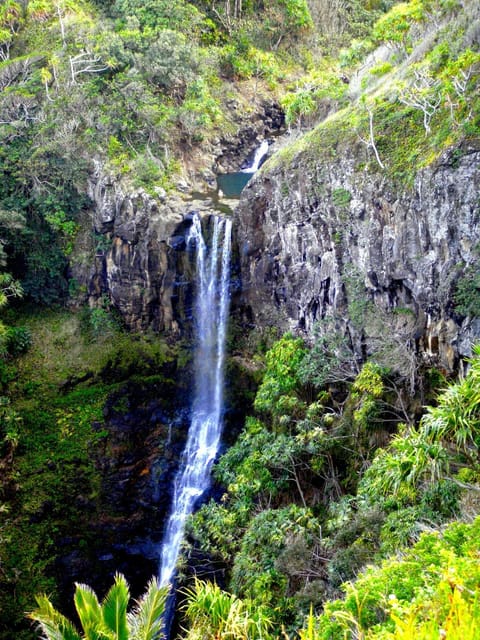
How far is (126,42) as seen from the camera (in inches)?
947

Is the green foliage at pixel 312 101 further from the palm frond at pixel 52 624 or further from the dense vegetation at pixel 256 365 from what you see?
the palm frond at pixel 52 624

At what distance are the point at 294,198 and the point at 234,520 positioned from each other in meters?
10.6

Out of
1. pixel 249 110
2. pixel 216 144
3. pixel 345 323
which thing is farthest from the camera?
pixel 249 110

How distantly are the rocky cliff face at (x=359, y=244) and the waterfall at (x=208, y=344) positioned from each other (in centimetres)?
88

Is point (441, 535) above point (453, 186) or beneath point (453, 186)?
beneath

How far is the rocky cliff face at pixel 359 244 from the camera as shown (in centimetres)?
1179

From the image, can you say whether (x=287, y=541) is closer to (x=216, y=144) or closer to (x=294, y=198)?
(x=294, y=198)

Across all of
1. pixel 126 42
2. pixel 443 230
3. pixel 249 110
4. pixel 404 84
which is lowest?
pixel 443 230

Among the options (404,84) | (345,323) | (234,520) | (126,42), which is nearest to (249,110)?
(126,42)

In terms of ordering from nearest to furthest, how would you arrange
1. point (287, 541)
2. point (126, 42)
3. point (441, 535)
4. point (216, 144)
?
point (441, 535) < point (287, 541) < point (126, 42) < point (216, 144)

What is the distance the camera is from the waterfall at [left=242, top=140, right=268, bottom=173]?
1092 inches

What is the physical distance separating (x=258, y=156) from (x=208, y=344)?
13.4 metres

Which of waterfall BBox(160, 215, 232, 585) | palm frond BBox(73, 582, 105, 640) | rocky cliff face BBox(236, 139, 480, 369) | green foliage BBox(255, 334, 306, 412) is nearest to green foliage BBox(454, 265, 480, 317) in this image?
rocky cliff face BBox(236, 139, 480, 369)

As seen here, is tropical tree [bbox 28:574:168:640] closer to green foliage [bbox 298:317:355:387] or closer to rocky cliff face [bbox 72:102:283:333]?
green foliage [bbox 298:317:355:387]
